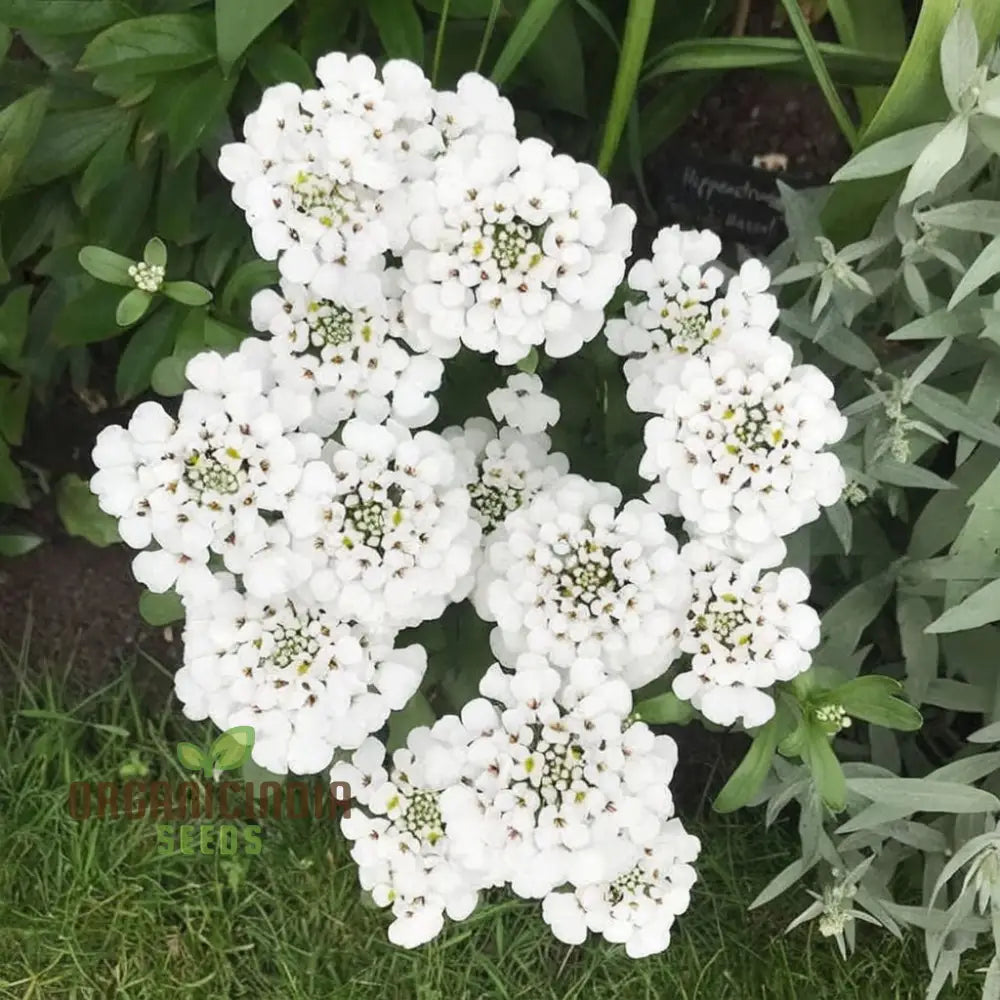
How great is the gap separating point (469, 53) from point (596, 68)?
211mm

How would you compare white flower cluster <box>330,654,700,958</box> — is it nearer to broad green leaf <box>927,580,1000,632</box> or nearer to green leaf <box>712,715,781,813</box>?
green leaf <box>712,715,781,813</box>

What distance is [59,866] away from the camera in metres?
1.39

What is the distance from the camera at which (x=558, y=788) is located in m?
0.79

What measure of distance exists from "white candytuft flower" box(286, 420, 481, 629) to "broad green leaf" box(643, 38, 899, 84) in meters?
0.51

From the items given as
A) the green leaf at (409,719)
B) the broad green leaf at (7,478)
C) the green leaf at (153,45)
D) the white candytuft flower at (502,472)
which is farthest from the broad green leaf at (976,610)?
the broad green leaf at (7,478)

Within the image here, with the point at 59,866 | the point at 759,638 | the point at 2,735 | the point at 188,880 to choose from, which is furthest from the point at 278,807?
the point at 759,638

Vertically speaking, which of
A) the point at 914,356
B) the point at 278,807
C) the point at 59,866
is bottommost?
the point at 59,866

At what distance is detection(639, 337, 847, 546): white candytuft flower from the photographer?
785mm

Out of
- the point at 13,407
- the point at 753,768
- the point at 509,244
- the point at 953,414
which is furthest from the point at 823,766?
the point at 13,407

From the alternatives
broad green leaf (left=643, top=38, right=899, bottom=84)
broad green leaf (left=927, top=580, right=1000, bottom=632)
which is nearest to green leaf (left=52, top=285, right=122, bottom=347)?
broad green leaf (left=643, top=38, right=899, bottom=84)

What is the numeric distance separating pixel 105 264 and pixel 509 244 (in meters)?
0.31

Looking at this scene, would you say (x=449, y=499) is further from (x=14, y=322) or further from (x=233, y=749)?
(x=14, y=322)

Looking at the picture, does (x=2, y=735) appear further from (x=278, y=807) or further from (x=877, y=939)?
(x=877, y=939)

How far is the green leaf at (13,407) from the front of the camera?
1.26 m
